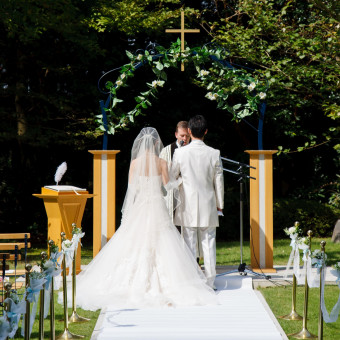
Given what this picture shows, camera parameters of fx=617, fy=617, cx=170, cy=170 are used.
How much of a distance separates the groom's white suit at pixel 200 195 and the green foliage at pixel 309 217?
355 inches

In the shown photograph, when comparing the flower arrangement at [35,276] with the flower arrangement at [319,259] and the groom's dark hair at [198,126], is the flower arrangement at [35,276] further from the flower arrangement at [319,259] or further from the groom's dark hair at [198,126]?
the groom's dark hair at [198,126]

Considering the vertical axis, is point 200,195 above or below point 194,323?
above

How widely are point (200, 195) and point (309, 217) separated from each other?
9.47 meters

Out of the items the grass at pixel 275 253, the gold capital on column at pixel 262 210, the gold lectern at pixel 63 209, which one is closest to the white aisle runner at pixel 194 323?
the gold capital on column at pixel 262 210

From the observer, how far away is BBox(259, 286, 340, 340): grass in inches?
237

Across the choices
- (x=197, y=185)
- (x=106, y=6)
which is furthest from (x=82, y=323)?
(x=106, y=6)

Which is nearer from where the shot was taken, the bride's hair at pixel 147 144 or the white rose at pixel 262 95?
the bride's hair at pixel 147 144

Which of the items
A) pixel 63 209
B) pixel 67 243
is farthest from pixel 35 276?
pixel 63 209

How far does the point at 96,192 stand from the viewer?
31.4ft

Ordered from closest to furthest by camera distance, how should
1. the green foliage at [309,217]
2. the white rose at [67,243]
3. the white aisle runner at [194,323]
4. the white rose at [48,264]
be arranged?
the white rose at [48,264] < the white aisle runner at [194,323] < the white rose at [67,243] < the green foliage at [309,217]

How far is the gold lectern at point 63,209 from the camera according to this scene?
8828 mm

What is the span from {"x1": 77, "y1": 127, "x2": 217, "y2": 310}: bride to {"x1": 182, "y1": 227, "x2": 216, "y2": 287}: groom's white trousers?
263mm

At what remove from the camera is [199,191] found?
7.67 m

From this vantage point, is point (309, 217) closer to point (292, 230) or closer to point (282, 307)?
point (282, 307)
